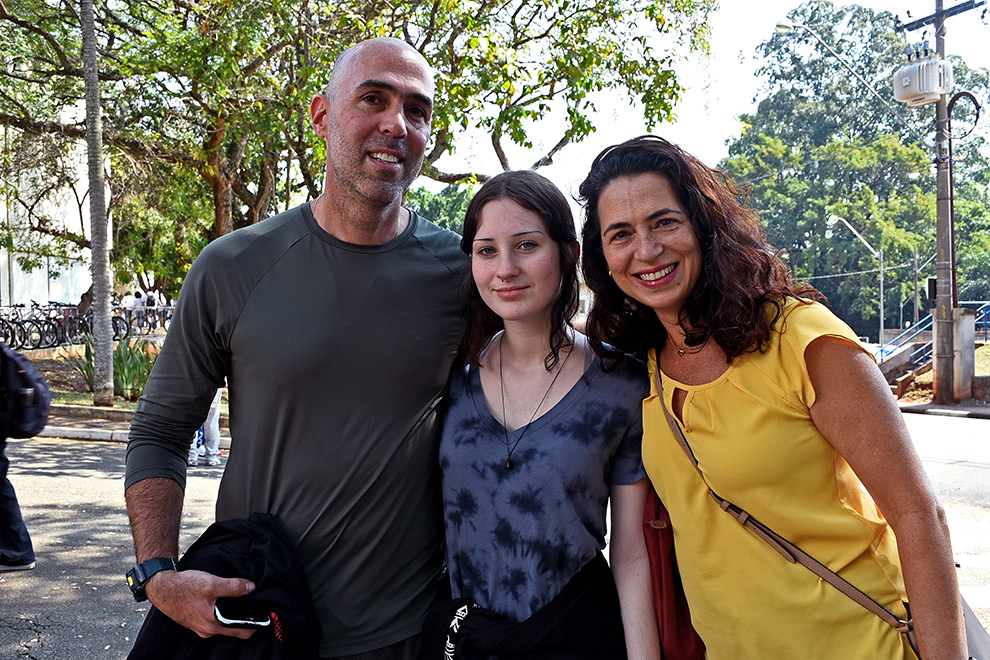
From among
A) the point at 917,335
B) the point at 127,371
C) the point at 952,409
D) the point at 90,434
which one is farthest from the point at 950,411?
the point at 127,371

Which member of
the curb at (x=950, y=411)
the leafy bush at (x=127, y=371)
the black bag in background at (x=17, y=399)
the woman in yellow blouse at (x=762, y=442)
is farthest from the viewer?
the curb at (x=950, y=411)

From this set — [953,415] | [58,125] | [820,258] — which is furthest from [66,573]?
[820,258]

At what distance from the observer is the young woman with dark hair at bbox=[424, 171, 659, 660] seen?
2.13 m

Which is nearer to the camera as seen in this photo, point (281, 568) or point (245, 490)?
point (281, 568)

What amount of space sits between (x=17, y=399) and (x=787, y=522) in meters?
2.76

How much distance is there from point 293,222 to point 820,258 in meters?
60.5

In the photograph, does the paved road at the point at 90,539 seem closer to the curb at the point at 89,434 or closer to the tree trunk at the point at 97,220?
the curb at the point at 89,434

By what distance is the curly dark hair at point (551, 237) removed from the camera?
2.41 meters

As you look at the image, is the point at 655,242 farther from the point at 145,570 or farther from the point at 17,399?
A: the point at 17,399

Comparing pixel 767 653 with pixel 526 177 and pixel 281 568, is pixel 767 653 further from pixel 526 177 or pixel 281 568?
pixel 526 177

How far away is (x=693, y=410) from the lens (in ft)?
6.66

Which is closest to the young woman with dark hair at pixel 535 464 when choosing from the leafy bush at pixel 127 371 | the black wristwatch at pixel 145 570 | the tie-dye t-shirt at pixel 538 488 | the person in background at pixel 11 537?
the tie-dye t-shirt at pixel 538 488

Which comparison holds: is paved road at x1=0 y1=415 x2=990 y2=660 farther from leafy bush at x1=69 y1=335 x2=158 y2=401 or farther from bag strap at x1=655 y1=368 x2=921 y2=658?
bag strap at x1=655 y1=368 x2=921 y2=658

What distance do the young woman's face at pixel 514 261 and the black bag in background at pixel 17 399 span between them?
184 cm
